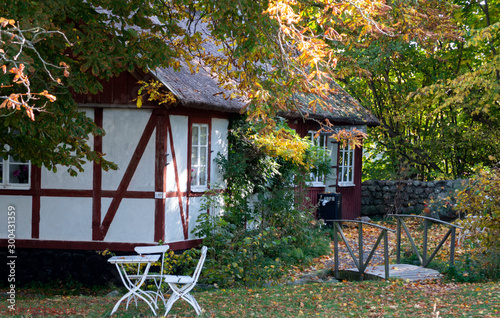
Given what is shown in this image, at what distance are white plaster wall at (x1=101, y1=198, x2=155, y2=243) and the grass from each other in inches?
71.2

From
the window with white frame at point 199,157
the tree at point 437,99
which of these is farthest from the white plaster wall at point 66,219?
the tree at point 437,99

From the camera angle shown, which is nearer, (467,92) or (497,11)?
(467,92)

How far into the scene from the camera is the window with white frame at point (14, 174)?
1130 centimetres

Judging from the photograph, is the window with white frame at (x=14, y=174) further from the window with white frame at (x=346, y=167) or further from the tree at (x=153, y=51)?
the window with white frame at (x=346, y=167)

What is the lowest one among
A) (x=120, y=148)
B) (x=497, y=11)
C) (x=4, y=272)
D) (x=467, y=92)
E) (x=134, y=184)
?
(x=4, y=272)

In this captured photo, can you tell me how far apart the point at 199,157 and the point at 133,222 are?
6.36 ft

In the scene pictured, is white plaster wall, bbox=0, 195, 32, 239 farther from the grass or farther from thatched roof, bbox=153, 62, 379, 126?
thatched roof, bbox=153, 62, 379, 126

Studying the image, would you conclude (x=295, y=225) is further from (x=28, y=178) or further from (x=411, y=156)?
(x=411, y=156)

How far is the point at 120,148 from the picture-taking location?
1102 centimetres

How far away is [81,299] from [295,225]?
5.51m

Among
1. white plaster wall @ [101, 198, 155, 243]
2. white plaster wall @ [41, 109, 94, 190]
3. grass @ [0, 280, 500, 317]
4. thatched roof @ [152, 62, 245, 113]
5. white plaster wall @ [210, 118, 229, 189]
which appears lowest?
grass @ [0, 280, 500, 317]

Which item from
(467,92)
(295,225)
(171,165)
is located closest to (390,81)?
(467,92)

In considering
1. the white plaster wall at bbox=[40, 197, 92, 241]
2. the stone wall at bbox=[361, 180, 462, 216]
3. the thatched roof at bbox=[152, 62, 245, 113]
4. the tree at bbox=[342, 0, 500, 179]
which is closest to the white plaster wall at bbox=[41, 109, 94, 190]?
the white plaster wall at bbox=[40, 197, 92, 241]

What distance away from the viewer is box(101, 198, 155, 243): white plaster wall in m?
10.9
